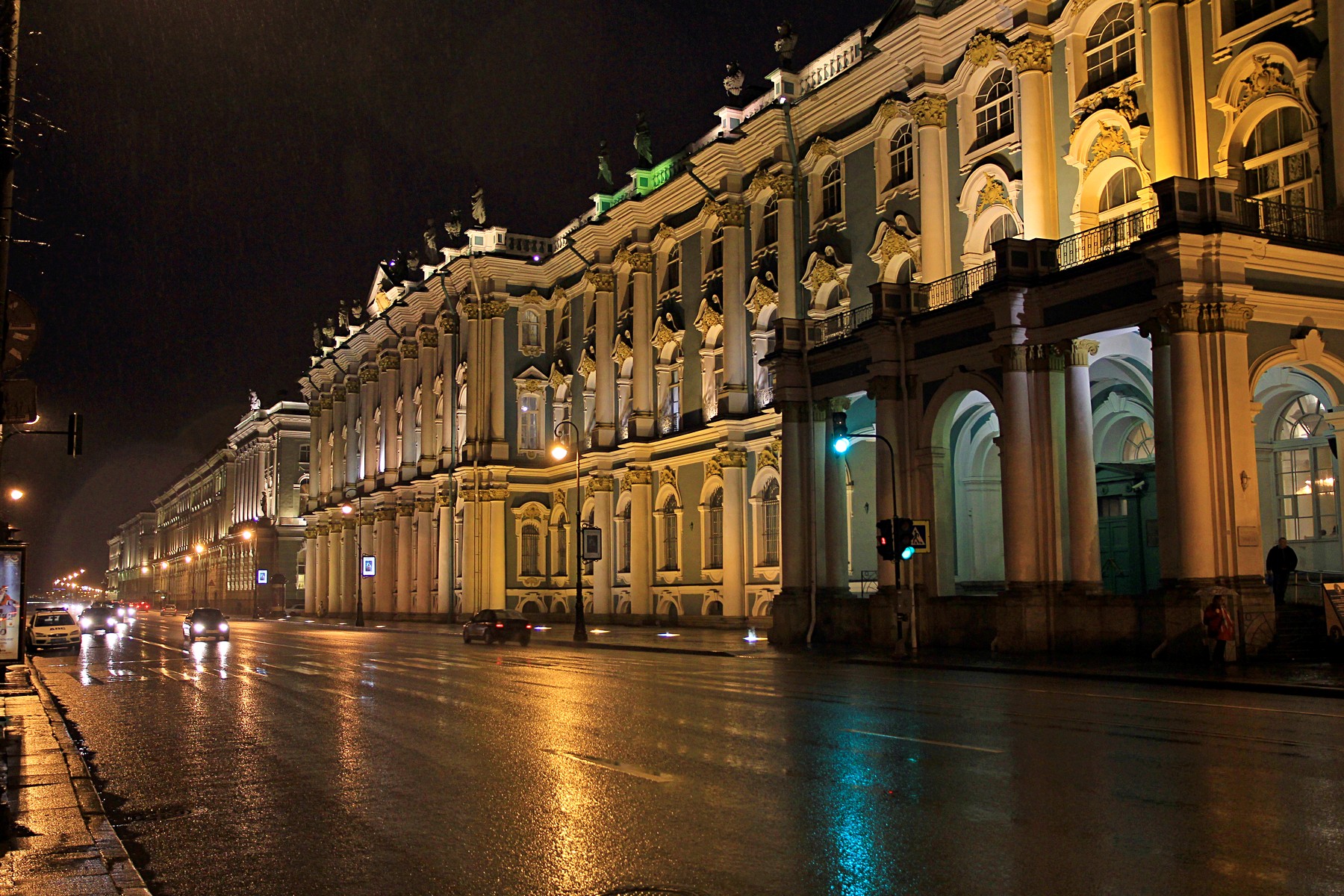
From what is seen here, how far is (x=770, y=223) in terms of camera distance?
44.7 meters

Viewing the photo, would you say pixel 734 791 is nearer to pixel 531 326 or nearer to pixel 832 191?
pixel 832 191

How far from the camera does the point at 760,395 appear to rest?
147 feet

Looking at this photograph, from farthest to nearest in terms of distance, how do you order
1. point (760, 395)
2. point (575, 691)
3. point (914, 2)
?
1. point (760, 395)
2. point (914, 2)
3. point (575, 691)

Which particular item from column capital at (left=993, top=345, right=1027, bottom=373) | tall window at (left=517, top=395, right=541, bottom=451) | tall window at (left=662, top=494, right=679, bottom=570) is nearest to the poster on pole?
column capital at (left=993, top=345, right=1027, bottom=373)

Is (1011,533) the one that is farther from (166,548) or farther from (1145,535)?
(166,548)

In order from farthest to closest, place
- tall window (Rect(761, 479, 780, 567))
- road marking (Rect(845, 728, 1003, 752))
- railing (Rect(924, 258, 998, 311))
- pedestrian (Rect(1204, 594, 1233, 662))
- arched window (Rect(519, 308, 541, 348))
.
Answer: arched window (Rect(519, 308, 541, 348))
tall window (Rect(761, 479, 780, 567))
railing (Rect(924, 258, 998, 311))
pedestrian (Rect(1204, 594, 1233, 662))
road marking (Rect(845, 728, 1003, 752))

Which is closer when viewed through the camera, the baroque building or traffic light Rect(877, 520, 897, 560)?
the baroque building

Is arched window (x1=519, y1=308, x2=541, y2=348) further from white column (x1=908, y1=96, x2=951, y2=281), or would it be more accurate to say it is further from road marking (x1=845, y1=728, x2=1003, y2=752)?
road marking (x1=845, y1=728, x2=1003, y2=752)

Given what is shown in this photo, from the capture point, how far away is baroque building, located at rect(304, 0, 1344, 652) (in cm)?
2431

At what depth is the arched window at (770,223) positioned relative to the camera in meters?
44.2

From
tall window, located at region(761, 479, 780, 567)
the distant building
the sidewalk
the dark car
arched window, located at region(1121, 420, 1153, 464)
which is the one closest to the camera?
the sidewalk

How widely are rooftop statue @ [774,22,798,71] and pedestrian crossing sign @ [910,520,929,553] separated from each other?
70.8 ft

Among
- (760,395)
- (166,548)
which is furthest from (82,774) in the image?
(166,548)

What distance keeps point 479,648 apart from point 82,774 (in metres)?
26.8
